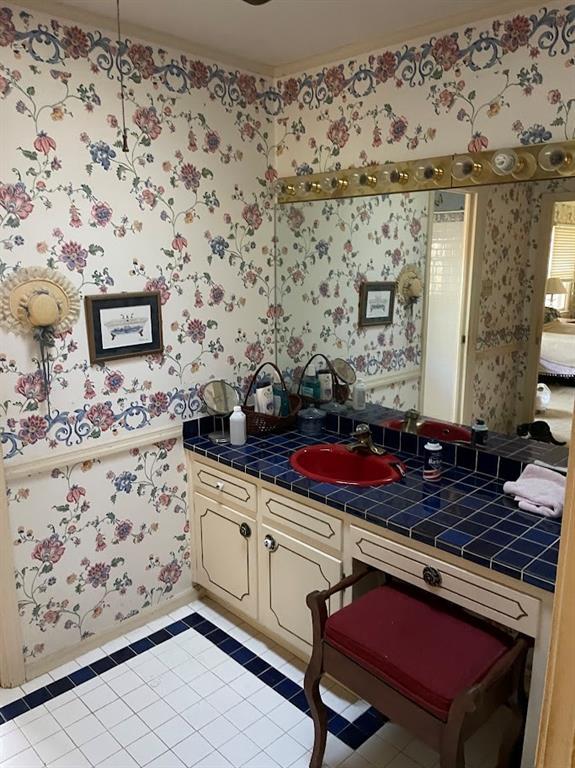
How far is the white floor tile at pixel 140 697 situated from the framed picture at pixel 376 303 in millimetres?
1669

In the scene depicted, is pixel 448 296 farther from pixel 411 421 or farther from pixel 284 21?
pixel 284 21

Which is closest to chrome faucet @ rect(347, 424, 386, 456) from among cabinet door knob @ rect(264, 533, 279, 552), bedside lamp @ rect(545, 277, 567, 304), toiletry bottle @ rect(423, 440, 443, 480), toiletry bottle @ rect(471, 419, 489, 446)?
toiletry bottle @ rect(423, 440, 443, 480)

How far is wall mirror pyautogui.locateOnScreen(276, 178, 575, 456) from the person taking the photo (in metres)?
1.97

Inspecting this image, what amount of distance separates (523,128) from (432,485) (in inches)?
48.3

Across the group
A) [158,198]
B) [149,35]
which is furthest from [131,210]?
[149,35]

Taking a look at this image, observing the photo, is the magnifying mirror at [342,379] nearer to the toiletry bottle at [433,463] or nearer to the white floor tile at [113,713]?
the toiletry bottle at [433,463]

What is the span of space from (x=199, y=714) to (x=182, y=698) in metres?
0.10

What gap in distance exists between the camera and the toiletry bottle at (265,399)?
268 centimetres

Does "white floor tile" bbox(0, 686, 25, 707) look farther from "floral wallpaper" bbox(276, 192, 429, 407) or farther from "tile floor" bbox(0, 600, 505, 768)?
"floral wallpaper" bbox(276, 192, 429, 407)

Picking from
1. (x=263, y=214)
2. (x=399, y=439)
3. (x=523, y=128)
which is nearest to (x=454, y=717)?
(x=399, y=439)

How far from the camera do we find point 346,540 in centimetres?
200

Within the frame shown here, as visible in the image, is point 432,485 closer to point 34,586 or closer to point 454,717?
point 454,717

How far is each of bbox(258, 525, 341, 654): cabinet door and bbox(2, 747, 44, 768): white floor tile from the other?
2.94 ft

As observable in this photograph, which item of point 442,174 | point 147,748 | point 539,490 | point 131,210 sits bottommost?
point 147,748
